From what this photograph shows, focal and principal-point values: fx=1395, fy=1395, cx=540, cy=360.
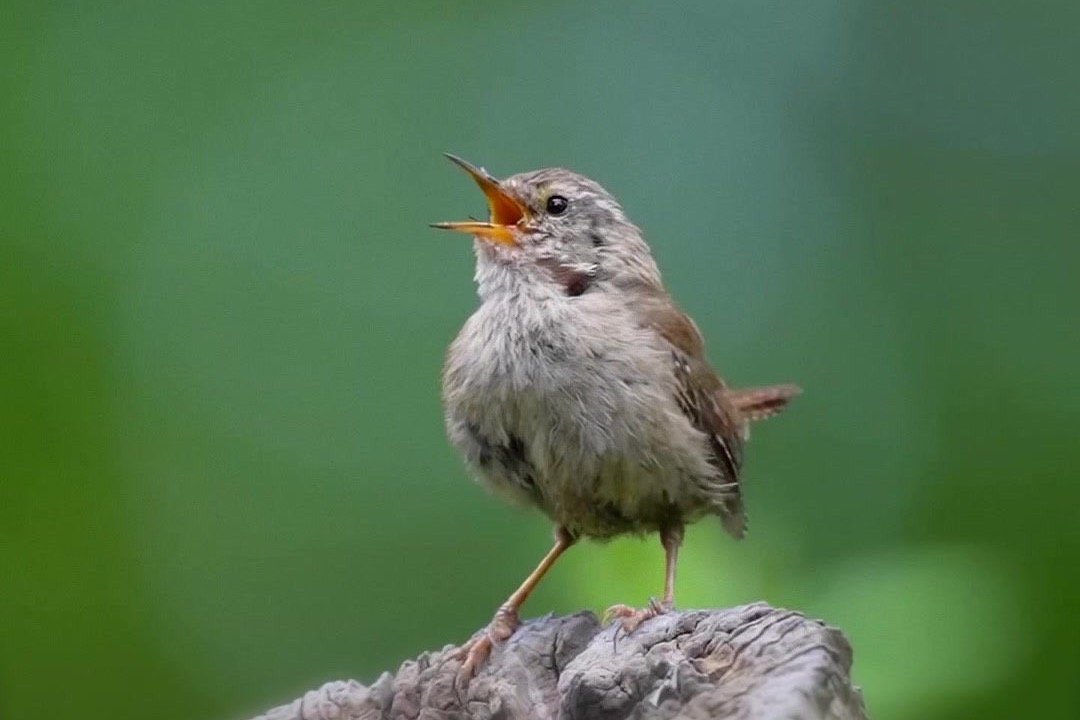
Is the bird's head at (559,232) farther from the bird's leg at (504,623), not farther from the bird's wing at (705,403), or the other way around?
the bird's leg at (504,623)

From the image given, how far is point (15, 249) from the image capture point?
203 inches

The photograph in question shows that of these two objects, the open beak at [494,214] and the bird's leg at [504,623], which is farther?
the open beak at [494,214]

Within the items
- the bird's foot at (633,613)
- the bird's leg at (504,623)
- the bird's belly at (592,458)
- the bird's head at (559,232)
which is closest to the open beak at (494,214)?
the bird's head at (559,232)

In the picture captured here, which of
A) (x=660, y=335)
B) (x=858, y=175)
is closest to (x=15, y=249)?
(x=660, y=335)

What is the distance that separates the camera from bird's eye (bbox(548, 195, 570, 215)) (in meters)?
4.30

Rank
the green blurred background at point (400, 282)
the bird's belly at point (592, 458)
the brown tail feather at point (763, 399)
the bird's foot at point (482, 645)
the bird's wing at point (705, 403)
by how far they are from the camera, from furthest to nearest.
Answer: the green blurred background at point (400, 282) → the brown tail feather at point (763, 399) → the bird's wing at point (705, 403) → the bird's belly at point (592, 458) → the bird's foot at point (482, 645)

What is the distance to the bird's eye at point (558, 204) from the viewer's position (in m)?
4.30

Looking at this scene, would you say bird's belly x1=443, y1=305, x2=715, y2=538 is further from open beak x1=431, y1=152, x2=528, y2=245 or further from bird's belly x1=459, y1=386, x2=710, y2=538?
open beak x1=431, y1=152, x2=528, y2=245

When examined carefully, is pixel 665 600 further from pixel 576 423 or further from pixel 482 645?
pixel 576 423

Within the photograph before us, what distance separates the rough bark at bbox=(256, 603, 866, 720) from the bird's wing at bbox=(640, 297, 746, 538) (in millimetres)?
869

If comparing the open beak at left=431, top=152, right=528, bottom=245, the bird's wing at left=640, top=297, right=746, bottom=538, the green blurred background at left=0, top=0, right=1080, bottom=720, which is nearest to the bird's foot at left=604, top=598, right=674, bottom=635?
the bird's wing at left=640, top=297, right=746, bottom=538

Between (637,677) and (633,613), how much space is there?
560 mm

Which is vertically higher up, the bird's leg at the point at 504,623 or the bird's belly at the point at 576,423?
the bird's belly at the point at 576,423

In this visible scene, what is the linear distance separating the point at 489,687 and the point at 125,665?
2476mm
